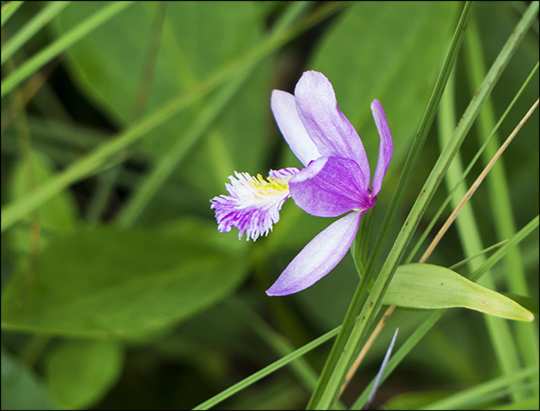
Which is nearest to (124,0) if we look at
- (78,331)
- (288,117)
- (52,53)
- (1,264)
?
(52,53)

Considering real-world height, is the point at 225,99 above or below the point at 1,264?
above

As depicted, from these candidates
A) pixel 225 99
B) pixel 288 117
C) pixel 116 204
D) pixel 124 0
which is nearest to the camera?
pixel 288 117

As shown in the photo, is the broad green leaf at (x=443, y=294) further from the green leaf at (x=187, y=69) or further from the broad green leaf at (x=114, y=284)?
the green leaf at (x=187, y=69)

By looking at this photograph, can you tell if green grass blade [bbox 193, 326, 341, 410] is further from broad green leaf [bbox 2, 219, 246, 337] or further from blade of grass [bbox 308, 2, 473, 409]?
broad green leaf [bbox 2, 219, 246, 337]

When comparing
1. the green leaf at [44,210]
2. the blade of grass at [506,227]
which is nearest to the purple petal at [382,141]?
the blade of grass at [506,227]

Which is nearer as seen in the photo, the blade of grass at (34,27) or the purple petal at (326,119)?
the purple petal at (326,119)

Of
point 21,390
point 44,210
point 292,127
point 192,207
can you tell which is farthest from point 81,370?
point 292,127

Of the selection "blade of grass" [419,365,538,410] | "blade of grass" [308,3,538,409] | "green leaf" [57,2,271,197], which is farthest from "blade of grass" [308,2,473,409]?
"green leaf" [57,2,271,197]

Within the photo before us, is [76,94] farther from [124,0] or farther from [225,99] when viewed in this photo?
[124,0]
